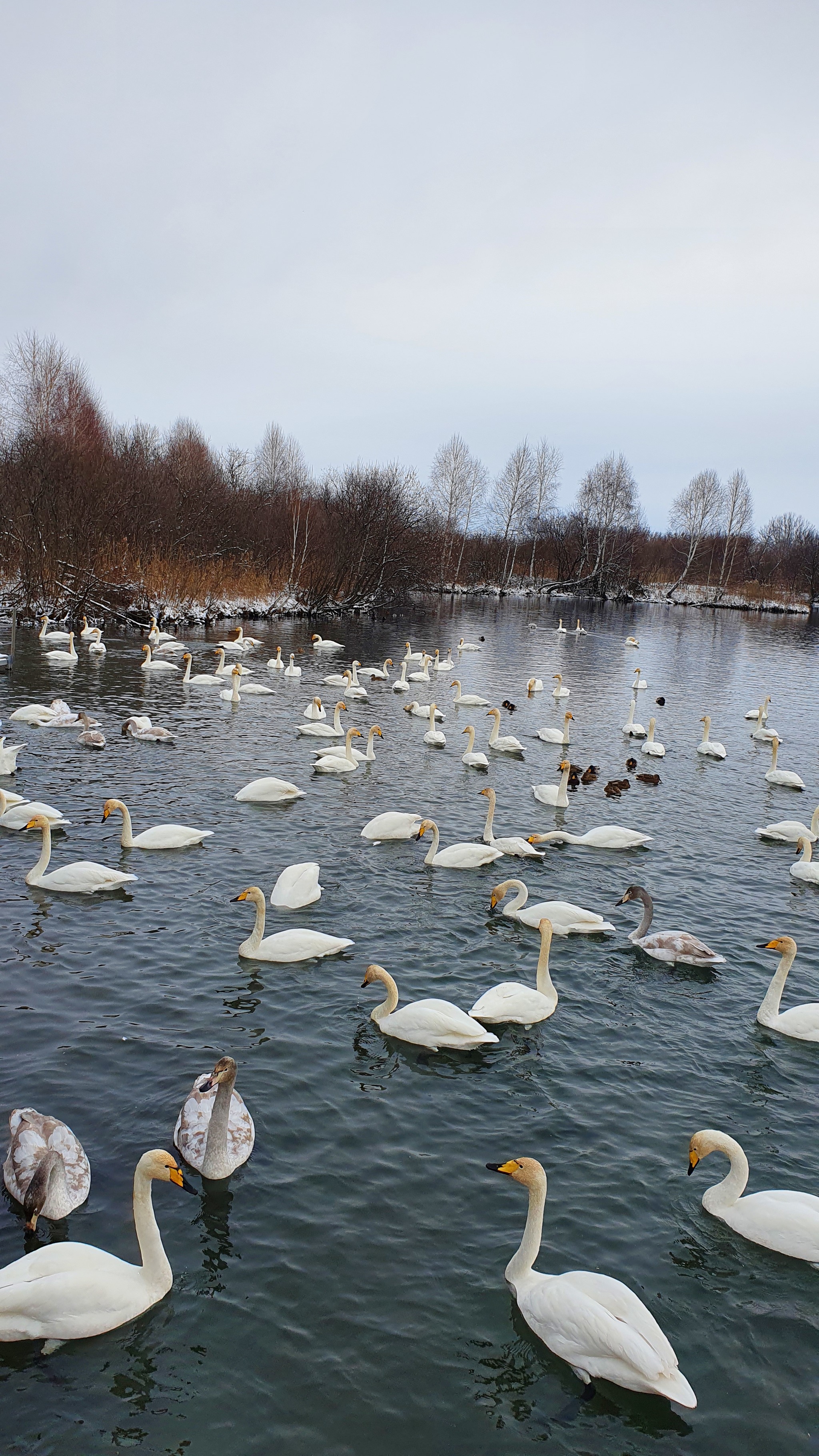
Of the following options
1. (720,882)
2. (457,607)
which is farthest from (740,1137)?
(457,607)

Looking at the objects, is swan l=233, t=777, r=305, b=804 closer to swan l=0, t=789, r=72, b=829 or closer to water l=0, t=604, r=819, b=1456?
water l=0, t=604, r=819, b=1456

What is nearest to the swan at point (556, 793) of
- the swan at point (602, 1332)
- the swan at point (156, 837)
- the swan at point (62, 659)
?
the swan at point (156, 837)

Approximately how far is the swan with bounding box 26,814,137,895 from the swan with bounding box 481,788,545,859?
203 inches

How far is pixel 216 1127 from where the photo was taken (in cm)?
A: 609

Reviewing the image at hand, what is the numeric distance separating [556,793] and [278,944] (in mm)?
7782

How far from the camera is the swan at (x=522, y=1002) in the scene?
8258 mm

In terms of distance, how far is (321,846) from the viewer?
1302 cm

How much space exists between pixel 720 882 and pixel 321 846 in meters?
5.69

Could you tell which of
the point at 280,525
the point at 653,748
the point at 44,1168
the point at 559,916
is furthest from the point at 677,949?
the point at 280,525

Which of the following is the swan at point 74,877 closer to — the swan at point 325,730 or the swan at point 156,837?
the swan at point 156,837

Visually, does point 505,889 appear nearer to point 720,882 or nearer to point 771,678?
point 720,882

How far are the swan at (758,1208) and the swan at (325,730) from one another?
47.5 ft

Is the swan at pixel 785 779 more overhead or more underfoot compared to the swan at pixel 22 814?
more overhead

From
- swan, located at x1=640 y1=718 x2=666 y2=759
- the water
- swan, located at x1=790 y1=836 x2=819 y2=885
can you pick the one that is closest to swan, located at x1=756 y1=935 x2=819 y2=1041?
the water
